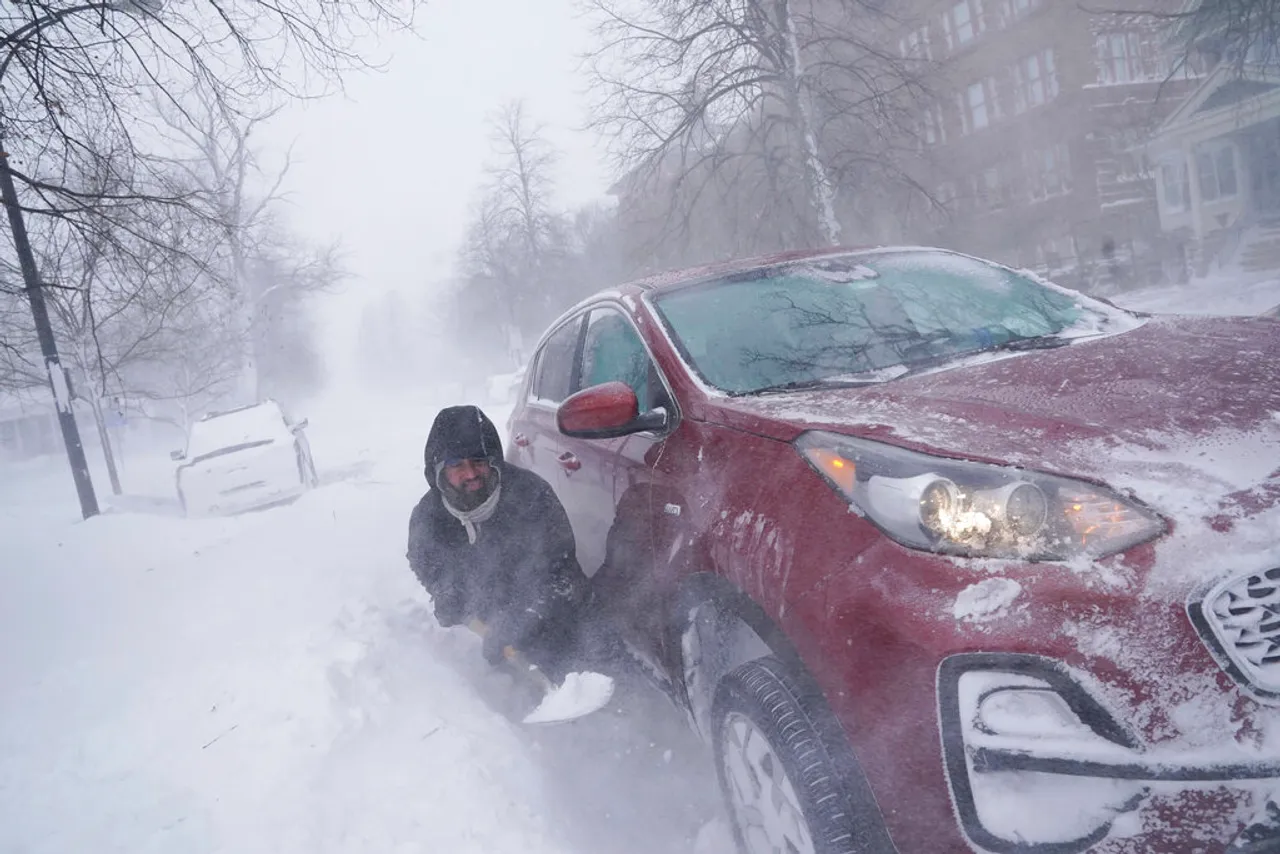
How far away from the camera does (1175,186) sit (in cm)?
2583

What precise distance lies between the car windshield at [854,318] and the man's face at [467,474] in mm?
1130

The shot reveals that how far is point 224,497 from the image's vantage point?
10.3 meters

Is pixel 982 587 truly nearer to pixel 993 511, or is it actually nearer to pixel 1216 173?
pixel 993 511

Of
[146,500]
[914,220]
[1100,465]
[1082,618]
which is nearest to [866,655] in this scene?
[1082,618]

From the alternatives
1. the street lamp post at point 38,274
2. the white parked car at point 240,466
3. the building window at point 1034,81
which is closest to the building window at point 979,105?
the building window at point 1034,81

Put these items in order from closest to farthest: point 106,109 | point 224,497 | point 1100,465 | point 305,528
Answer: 1. point 1100,465
2. point 106,109
3. point 305,528
4. point 224,497

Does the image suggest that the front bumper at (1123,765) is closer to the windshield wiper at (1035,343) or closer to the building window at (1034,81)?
the windshield wiper at (1035,343)

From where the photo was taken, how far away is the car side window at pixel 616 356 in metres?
2.91

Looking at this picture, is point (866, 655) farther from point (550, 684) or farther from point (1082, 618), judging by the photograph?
point (550, 684)

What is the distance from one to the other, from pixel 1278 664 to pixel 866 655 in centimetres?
70

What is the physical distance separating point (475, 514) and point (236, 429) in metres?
9.37

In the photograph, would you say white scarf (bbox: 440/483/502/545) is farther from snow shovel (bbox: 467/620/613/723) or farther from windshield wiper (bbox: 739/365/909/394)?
windshield wiper (bbox: 739/365/909/394)

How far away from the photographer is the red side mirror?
8.22ft

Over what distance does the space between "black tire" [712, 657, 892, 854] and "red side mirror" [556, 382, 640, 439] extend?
889 millimetres
